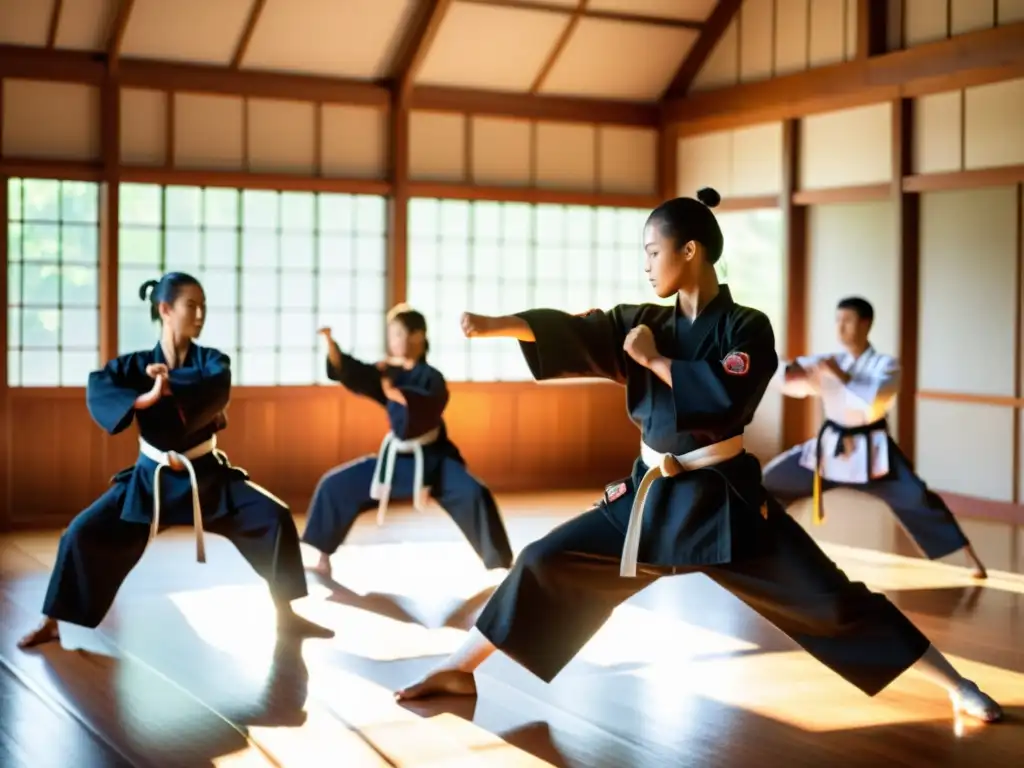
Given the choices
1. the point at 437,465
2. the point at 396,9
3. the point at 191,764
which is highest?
the point at 396,9

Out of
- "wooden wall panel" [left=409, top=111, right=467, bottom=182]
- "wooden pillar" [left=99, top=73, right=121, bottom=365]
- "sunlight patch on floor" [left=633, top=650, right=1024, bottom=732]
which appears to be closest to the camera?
"sunlight patch on floor" [left=633, top=650, right=1024, bottom=732]

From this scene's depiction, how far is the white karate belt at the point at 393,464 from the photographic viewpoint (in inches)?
214

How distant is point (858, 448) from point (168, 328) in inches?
101

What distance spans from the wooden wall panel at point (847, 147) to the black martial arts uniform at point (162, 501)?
4.13m

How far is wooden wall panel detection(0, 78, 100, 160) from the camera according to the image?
22.3 ft

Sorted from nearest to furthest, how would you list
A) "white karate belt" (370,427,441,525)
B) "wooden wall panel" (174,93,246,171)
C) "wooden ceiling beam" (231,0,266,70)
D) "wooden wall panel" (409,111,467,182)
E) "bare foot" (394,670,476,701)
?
"bare foot" (394,670,476,701) < "white karate belt" (370,427,441,525) < "wooden ceiling beam" (231,0,266,70) < "wooden wall panel" (174,93,246,171) < "wooden wall panel" (409,111,467,182)

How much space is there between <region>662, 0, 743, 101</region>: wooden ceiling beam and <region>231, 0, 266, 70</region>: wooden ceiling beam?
2.53 metres

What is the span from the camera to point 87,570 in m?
4.15

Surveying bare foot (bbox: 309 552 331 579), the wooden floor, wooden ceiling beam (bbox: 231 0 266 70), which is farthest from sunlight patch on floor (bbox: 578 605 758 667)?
wooden ceiling beam (bbox: 231 0 266 70)

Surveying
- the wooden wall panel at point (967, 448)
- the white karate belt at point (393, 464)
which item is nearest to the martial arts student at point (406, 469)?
the white karate belt at point (393, 464)

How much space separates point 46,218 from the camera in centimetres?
693

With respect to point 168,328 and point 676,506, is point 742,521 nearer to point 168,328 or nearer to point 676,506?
point 676,506

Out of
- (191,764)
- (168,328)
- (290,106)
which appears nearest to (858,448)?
(168,328)

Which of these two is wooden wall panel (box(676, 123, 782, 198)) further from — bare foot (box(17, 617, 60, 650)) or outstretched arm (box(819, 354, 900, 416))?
bare foot (box(17, 617, 60, 650))
